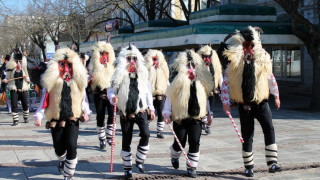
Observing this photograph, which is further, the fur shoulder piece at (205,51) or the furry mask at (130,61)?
the fur shoulder piece at (205,51)

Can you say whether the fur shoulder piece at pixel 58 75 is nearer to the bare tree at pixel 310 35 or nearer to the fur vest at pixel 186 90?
the fur vest at pixel 186 90

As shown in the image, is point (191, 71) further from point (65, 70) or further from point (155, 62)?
point (155, 62)

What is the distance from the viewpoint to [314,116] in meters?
12.2

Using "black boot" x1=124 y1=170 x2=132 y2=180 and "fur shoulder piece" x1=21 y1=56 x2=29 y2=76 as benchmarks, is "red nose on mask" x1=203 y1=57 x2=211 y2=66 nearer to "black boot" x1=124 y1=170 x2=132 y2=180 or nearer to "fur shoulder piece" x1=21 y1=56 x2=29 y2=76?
"black boot" x1=124 y1=170 x2=132 y2=180

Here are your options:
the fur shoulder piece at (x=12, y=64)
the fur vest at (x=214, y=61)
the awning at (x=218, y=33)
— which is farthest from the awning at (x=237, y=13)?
the fur shoulder piece at (x=12, y=64)

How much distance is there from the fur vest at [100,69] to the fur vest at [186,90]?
7.78ft

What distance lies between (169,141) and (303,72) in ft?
48.7

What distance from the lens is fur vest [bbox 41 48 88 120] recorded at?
5.61 metres

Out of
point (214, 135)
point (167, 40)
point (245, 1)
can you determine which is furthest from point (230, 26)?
point (245, 1)

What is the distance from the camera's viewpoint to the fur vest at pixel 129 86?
19.7ft

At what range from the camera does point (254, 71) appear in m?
5.97

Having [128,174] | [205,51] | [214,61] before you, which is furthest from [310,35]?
[128,174]

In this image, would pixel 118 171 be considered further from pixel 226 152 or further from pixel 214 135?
pixel 214 135

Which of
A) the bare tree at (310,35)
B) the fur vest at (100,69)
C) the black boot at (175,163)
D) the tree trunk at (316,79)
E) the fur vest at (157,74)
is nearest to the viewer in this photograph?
the black boot at (175,163)
